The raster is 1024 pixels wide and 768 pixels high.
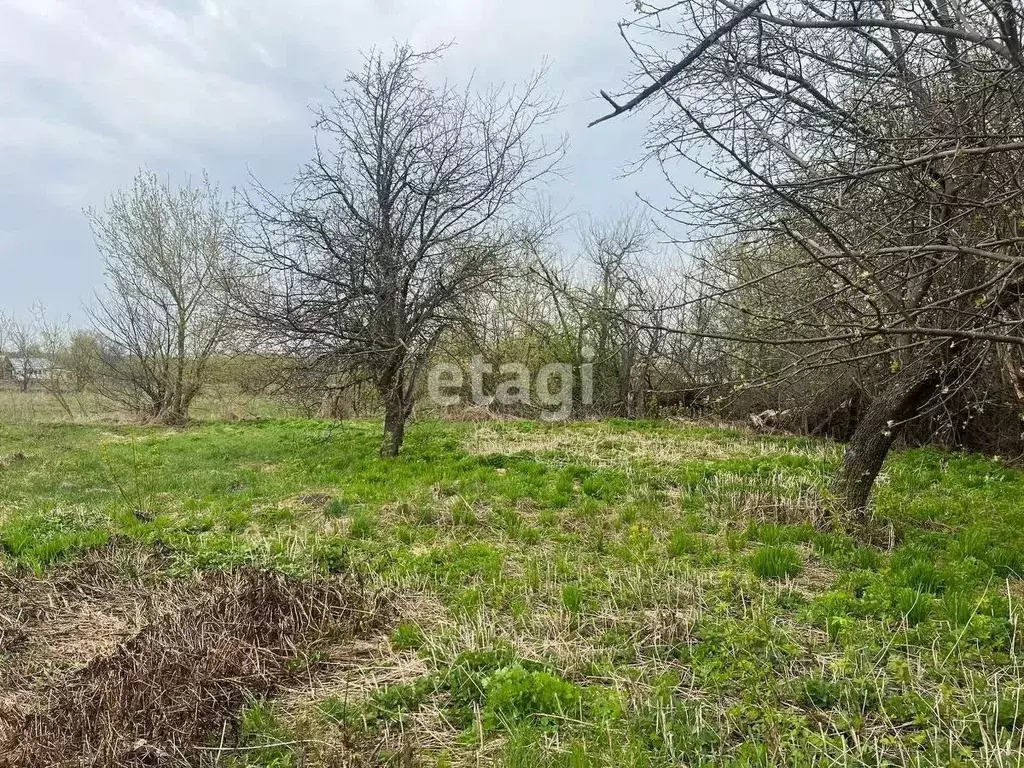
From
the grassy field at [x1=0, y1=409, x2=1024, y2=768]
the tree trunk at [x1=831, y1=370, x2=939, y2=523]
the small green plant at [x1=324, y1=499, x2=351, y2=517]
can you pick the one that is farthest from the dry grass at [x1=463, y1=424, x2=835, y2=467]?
the small green plant at [x1=324, y1=499, x2=351, y2=517]

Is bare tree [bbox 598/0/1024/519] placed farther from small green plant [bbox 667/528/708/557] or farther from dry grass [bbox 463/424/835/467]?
dry grass [bbox 463/424/835/467]

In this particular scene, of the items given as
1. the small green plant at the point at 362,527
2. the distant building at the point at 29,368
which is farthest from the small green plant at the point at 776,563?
the distant building at the point at 29,368

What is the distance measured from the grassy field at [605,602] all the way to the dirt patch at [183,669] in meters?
0.13

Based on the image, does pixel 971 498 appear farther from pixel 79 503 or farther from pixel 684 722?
pixel 79 503

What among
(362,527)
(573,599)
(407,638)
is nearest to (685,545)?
(573,599)

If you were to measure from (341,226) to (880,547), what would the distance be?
8387mm

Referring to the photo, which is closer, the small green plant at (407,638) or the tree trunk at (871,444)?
the small green plant at (407,638)

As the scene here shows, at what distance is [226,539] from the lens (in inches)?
204

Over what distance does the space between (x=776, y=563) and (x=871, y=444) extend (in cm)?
197

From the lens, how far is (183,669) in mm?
2951

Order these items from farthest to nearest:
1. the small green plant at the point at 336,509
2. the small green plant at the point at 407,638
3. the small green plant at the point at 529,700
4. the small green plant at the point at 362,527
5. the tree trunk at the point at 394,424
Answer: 1. the tree trunk at the point at 394,424
2. the small green plant at the point at 336,509
3. the small green plant at the point at 362,527
4. the small green plant at the point at 407,638
5. the small green plant at the point at 529,700

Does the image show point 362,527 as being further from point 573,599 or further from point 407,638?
point 573,599

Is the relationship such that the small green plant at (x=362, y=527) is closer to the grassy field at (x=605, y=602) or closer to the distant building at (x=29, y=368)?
the grassy field at (x=605, y=602)

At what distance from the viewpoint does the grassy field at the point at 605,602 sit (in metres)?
2.38
